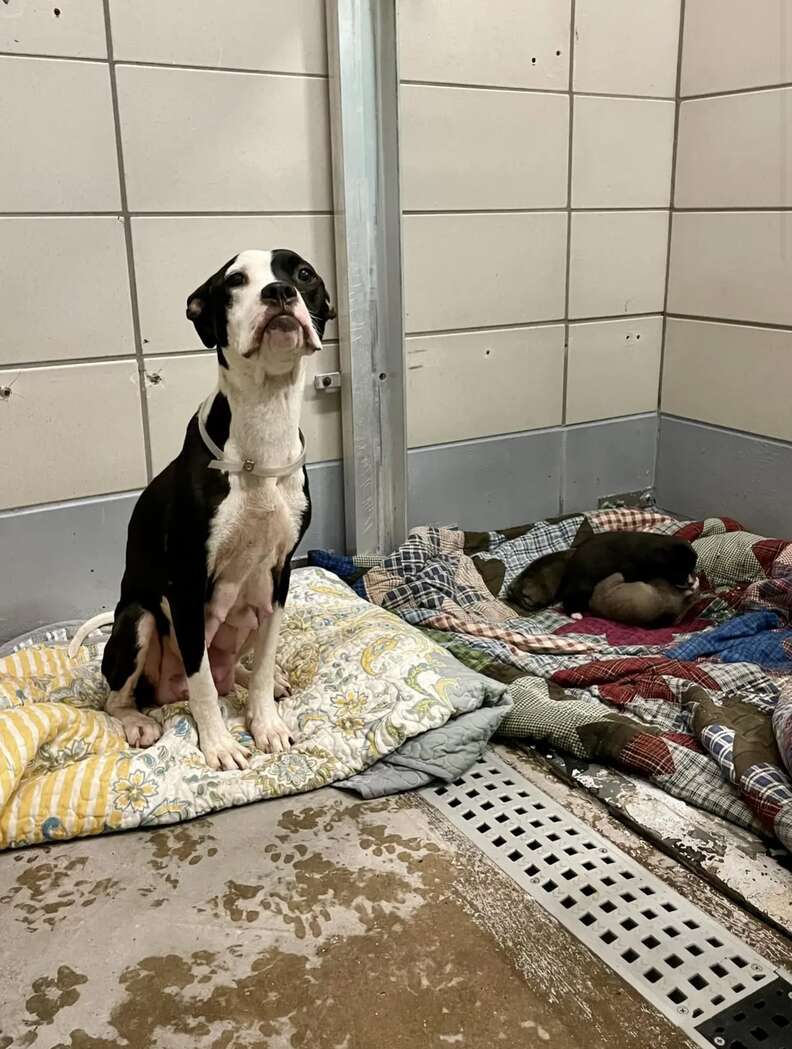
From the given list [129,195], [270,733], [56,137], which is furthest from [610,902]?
[56,137]

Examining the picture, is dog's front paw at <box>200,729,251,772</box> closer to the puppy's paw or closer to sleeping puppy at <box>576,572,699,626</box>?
the puppy's paw

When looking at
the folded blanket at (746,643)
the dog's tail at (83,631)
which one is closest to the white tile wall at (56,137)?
the dog's tail at (83,631)

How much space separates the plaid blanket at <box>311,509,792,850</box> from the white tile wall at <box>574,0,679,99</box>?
5.08ft

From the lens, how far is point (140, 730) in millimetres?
2084

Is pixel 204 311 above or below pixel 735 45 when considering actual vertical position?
below

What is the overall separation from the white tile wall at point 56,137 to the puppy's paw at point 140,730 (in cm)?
139

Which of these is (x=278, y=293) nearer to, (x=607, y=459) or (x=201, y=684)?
(x=201, y=684)

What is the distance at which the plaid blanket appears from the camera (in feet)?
6.47

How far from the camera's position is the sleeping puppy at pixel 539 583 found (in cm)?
296

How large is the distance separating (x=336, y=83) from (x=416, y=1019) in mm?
2467

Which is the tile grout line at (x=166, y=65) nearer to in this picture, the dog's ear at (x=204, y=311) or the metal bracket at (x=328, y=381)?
the metal bracket at (x=328, y=381)

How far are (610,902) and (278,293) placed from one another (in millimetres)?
1239

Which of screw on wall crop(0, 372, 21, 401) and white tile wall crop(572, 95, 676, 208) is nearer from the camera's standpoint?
screw on wall crop(0, 372, 21, 401)

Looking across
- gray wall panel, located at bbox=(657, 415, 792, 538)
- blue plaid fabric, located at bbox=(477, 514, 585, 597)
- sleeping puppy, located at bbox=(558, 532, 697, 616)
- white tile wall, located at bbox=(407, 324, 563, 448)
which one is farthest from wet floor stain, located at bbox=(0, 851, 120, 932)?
gray wall panel, located at bbox=(657, 415, 792, 538)
